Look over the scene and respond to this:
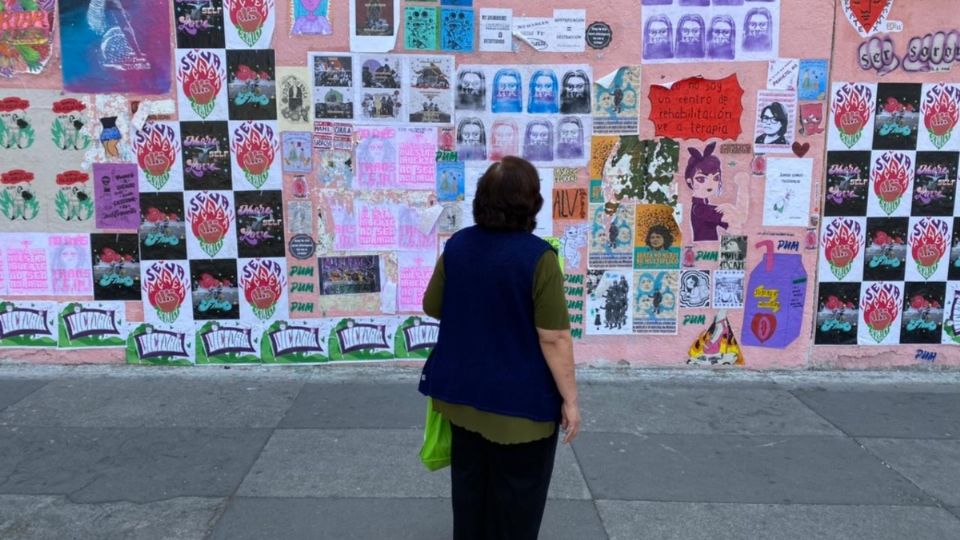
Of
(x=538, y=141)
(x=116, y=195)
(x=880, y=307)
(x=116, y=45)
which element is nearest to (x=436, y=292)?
(x=538, y=141)

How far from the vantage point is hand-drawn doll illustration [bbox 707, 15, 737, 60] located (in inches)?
221

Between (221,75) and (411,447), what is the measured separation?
3248 millimetres

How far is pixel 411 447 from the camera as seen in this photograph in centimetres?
443

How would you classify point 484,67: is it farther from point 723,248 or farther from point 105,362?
point 105,362

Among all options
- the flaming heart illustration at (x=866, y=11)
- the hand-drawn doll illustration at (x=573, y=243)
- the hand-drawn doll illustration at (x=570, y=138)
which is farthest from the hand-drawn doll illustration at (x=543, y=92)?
the flaming heart illustration at (x=866, y=11)

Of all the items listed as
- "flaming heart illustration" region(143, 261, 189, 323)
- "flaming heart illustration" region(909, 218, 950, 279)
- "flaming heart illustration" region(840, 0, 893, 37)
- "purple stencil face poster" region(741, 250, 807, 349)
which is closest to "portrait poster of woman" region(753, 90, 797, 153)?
"flaming heart illustration" region(840, 0, 893, 37)

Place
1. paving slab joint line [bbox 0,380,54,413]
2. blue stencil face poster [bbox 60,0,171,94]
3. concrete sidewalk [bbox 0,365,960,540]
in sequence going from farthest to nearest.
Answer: blue stencil face poster [bbox 60,0,171,94] < paving slab joint line [bbox 0,380,54,413] < concrete sidewalk [bbox 0,365,960,540]

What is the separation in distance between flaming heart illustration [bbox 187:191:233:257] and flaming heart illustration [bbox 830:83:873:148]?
16.1 ft

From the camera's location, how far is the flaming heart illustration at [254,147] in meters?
5.62

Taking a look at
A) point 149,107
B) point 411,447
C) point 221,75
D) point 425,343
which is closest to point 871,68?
point 425,343

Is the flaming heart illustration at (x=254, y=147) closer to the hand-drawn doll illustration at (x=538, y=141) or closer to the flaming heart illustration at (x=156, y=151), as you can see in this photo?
the flaming heart illustration at (x=156, y=151)

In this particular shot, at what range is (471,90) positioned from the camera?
563 cm

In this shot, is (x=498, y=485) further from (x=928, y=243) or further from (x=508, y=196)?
(x=928, y=243)

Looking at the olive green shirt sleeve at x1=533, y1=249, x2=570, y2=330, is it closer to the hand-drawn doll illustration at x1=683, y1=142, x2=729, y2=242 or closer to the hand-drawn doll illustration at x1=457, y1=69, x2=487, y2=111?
the hand-drawn doll illustration at x1=457, y1=69, x2=487, y2=111
